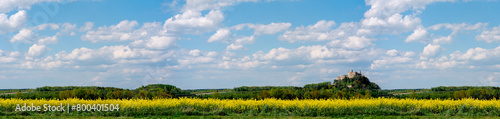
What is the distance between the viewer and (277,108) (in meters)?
16.8

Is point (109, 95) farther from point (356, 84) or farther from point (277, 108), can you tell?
point (356, 84)

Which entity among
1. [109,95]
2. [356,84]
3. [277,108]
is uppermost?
[356,84]

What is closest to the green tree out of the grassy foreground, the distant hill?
the grassy foreground

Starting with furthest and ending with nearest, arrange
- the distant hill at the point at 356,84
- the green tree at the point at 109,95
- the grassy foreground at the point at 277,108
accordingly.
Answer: the distant hill at the point at 356,84
the green tree at the point at 109,95
the grassy foreground at the point at 277,108

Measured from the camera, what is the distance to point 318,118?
15867 mm

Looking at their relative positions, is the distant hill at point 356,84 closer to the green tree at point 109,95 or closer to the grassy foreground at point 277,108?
the grassy foreground at point 277,108

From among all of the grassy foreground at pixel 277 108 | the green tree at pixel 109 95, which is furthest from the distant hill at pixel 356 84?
the green tree at pixel 109 95

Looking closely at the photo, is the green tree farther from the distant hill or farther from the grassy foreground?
the distant hill

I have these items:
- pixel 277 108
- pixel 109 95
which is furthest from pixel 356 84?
pixel 109 95

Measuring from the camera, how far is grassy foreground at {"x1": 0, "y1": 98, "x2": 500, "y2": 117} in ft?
54.9

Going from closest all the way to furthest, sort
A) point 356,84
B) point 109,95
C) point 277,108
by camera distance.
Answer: point 277,108 < point 109,95 < point 356,84

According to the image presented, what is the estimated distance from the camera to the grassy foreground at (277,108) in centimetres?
1672

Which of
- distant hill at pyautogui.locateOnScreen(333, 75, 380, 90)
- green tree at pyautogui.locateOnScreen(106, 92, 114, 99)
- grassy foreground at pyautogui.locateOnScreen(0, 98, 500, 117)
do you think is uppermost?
distant hill at pyautogui.locateOnScreen(333, 75, 380, 90)

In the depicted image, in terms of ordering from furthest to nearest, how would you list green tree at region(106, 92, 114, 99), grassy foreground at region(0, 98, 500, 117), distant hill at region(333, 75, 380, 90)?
distant hill at region(333, 75, 380, 90) < green tree at region(106, 92, 114, 99) < grassy foreground at region(0, 98, 500, 117)
